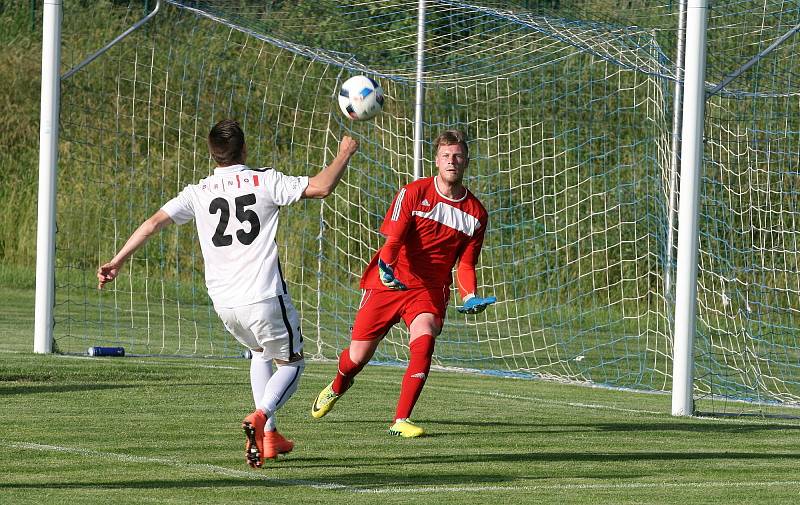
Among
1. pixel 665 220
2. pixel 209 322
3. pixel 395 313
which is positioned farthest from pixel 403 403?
Result: pixel 209 322

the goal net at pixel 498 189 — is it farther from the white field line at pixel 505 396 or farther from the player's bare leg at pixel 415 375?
the player's bare leg at pixel 415 375

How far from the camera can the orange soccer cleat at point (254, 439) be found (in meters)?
7.37

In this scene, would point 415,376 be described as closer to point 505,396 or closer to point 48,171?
point 505,396

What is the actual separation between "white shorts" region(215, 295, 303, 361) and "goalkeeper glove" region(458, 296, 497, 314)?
1.27 metres

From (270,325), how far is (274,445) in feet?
2.19

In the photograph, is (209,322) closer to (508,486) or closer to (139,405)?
(139,405)

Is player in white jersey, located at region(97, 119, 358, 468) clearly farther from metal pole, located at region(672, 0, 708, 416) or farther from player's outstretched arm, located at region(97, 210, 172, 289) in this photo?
metal pole, located at region(672, 0, 708, 416)

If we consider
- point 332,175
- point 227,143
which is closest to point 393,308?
point 227,143

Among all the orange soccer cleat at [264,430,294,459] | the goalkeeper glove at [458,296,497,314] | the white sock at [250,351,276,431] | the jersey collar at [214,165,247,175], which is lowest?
the orange soccer cleat at [264,430,294,459]

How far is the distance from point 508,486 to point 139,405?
3713 millimetres

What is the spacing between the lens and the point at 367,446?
336 inches

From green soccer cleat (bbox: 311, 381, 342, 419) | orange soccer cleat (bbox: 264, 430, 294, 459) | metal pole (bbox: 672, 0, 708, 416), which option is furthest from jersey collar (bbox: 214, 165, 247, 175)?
metal pole (bbox: 672, 0, 708, 416)

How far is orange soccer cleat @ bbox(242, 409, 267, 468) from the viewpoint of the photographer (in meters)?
7.37

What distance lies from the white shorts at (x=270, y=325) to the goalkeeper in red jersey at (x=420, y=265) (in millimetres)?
1284
